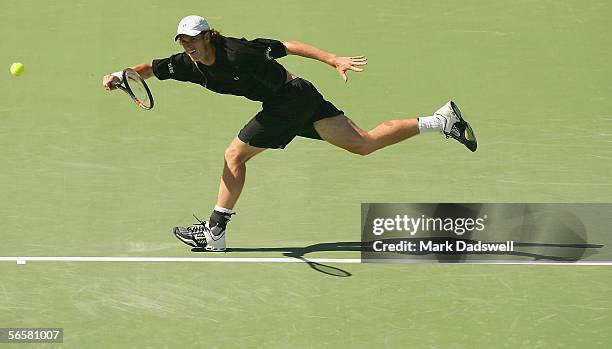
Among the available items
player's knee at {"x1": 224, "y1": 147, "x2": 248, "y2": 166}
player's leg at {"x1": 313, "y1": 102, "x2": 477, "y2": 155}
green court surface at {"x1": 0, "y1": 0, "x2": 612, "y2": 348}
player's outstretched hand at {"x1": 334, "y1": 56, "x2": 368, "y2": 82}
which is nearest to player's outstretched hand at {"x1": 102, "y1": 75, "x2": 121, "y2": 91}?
player's knee at {"x1": 224, "y1": 147, "x2": 248, "y2": 166}

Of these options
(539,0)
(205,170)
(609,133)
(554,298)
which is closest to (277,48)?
(205,170)

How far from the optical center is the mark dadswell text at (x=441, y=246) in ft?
36.1

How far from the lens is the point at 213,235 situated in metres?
11.1

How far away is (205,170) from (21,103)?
2.85m

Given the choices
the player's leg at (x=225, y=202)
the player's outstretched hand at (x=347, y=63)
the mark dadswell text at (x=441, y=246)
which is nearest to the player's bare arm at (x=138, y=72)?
the player's leg at (x=225, y=202)

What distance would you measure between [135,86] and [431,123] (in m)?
2.73

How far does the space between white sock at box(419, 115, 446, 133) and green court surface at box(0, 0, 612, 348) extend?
2.24 ft

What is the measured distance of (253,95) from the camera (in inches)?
440

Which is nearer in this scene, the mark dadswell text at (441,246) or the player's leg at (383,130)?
the mark dadswell text at (441,246)

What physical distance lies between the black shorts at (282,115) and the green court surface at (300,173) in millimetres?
921

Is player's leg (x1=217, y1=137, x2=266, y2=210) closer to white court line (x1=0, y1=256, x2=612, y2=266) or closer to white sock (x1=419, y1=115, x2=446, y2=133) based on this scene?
white court line (x1=0, y1=256, x2=612, y2=266)

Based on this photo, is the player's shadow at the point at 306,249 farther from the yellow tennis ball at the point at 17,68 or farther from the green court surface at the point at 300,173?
the yellow tennis ball at the point at 17,68

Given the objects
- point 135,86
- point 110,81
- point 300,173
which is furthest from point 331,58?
point 300,173

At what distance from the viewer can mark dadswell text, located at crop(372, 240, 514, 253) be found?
11016mm
